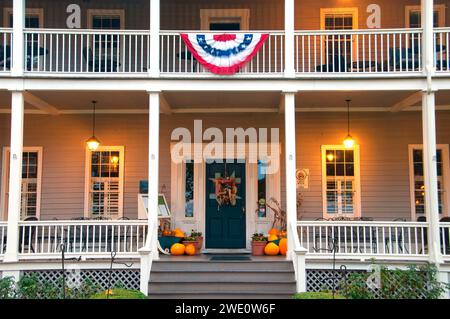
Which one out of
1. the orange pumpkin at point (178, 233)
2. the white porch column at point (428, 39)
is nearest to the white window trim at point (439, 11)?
the white porch column at point (428, 39)

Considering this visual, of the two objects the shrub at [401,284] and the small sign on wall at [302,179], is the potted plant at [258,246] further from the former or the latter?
the shrub at [401,284]

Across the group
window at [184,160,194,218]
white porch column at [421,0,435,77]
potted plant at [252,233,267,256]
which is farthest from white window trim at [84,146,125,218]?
white porch column at [421,0,435,77]

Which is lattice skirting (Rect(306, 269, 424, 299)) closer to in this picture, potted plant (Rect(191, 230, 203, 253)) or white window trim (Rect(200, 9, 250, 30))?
potted plant (Rect(191, 230, 203, 253))

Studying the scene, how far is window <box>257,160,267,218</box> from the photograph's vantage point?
44.6 ft

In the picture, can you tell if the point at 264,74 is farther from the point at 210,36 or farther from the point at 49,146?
the point at 49,146

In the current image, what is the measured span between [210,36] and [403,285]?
628cm

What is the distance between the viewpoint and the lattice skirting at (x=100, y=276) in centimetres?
1097

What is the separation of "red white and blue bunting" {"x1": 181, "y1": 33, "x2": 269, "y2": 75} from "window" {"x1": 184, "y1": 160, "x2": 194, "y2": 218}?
10.8ft

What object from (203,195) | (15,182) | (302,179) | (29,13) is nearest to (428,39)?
(302,179)

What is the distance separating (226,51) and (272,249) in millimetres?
4449

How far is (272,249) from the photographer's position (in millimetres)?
12016

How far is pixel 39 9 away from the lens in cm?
1395

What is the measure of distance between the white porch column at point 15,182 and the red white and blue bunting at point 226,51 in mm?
3806

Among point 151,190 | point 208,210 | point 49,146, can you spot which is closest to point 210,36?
point 151,190
